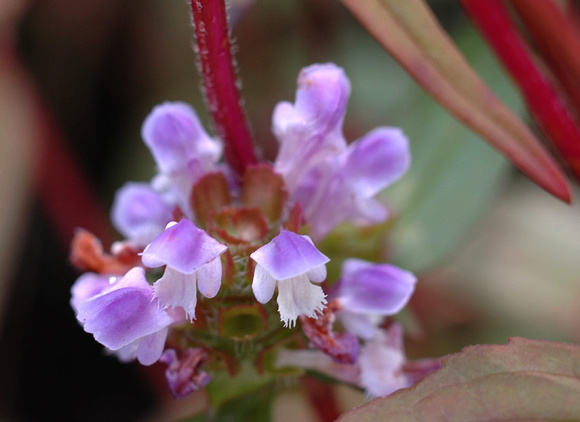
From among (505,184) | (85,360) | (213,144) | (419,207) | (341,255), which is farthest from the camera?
(505,184)

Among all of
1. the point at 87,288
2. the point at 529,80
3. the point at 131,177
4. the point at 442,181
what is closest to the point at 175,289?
the point at 87,288

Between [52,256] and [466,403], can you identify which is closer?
[466,403]

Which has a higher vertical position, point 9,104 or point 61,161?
point 9,104

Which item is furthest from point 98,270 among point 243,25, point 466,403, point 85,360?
point 243,25

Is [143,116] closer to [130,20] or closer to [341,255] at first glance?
[130,20]

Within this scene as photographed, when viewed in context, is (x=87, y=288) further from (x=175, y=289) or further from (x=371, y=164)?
(x=371, y=164)

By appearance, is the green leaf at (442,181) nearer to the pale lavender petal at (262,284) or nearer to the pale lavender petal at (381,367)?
the pale lavender petal at (381,367)
